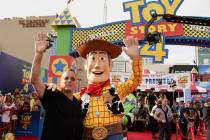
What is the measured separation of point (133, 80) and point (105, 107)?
44cm

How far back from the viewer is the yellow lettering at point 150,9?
406 inches

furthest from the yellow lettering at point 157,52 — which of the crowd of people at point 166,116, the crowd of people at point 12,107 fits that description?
the crowd of people at point 12,107

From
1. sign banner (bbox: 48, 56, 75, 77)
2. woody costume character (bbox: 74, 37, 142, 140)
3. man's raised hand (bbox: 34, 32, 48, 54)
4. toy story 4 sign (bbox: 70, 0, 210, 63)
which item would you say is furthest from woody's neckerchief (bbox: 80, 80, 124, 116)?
toy story 4 sign (bbox: 70, 0, 210, 63)

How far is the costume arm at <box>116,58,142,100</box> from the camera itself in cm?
351

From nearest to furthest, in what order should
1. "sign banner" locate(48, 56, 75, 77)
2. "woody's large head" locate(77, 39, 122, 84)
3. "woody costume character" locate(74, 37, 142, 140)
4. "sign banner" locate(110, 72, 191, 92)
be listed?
1. "woody costume character" locate(74, 37, 142, 140)
2. "woody's large head" locate(77, 39, 122, 84)
3. "sign banner" locate(48, 56, 75, 77)
4. "sign banner" locate(110, 72, 191, 92)

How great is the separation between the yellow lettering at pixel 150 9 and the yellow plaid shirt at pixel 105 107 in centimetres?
713

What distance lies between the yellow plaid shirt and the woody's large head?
0.16 meters

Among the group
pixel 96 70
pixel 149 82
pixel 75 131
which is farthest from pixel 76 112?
pixel 149 82

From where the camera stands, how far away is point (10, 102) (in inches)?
375

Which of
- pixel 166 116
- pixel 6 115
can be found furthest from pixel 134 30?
pixel 6 115

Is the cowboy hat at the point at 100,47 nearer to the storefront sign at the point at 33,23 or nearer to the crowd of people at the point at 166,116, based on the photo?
the crowd of people at the point at 166,116

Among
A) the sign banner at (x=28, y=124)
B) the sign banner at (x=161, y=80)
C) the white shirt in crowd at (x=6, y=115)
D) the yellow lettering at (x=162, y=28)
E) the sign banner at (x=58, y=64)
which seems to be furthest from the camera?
the sign banner at (x=161, y=80)

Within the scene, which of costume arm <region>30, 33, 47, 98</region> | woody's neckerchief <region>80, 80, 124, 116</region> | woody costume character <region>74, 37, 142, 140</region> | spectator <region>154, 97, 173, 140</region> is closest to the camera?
costume arm <region>30, 33, 47, 98</region>

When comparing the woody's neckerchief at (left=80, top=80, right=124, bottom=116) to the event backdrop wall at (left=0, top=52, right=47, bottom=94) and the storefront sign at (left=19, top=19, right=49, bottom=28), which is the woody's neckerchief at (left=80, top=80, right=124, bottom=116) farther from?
the storefront sign at (left=19, top=19, right=49, bottom=28)
